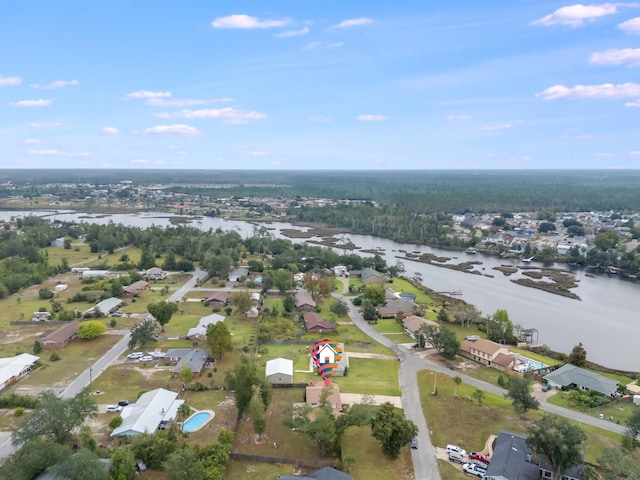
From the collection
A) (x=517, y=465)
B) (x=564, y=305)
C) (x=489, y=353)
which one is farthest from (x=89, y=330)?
(x=564, y=305)

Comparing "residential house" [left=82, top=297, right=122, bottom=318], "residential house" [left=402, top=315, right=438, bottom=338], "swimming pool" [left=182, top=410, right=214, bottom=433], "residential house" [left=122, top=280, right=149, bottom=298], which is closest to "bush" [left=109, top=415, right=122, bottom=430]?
"swimming pool" [left=182, top=410, right=214, bottom=433]

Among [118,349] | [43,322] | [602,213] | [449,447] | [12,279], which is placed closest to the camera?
[449,447]

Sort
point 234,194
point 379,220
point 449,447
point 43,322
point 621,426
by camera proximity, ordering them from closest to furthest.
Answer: point 449,447, point 621,426, point 43,322, point 379,220, point 234,194

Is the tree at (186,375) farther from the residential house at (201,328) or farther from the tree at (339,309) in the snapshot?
the tree at (339,309)

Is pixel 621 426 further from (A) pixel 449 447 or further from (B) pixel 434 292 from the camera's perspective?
(B) pixel 434 292

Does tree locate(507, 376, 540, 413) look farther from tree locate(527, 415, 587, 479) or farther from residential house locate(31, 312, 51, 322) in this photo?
residential house locate(31, 312, 51, 322)

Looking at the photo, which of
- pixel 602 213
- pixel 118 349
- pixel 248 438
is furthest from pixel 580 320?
pixel 602 213

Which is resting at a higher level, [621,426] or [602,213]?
[602,213]
